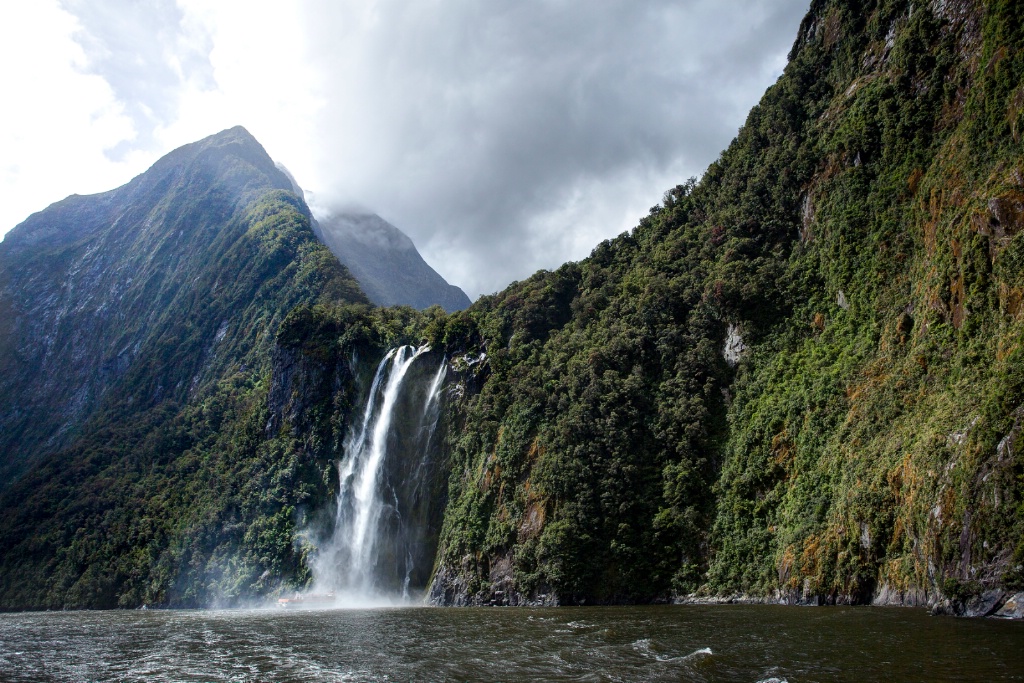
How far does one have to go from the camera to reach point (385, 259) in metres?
188

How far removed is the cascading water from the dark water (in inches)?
1389

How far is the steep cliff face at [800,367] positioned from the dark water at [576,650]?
575 centimetres

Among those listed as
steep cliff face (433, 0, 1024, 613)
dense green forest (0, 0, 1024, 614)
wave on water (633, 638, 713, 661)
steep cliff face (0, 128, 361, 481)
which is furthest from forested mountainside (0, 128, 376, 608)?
wave on water (633, 638, 713, 661)

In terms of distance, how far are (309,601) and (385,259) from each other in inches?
5056

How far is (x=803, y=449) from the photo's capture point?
146 ft

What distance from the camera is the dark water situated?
17.7 meters

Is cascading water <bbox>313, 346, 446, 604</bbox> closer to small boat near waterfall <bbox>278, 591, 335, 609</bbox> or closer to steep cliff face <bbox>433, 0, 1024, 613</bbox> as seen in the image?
small boat near waterfall <bbox>278, 591, 335, 609</bbox>

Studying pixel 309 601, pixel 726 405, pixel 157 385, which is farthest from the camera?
pixel 157 385

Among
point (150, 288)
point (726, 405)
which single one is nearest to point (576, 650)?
point (726, 405)

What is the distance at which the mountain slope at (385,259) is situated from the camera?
581 feet

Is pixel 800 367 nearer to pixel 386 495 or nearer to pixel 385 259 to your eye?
pixel 386 495

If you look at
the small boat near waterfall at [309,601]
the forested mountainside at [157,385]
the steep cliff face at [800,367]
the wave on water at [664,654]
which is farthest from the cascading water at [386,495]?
the wave on water at [664,654]

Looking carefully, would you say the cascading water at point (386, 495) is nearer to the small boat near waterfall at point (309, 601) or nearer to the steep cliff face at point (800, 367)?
the small boat near waterfall at point (309, 601)

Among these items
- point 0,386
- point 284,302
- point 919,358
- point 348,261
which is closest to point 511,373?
point 919,358
